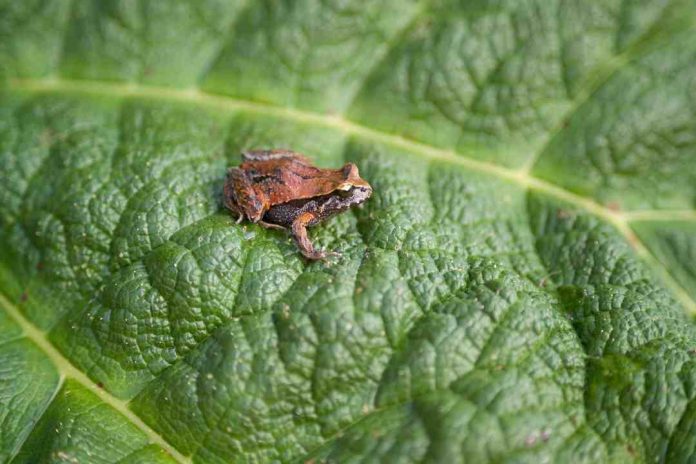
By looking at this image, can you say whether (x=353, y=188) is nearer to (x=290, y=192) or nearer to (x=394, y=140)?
(x=290, y=192)

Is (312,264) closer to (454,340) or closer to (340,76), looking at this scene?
(454,340)

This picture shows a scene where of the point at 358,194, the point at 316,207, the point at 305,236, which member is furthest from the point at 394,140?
the point at 305,236

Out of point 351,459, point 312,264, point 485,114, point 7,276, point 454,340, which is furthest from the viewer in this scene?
point 485,114

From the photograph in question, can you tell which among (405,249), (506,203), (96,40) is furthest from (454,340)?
(96,40)

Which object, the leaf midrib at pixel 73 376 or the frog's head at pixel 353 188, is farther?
the frog's head at pixel 353 188

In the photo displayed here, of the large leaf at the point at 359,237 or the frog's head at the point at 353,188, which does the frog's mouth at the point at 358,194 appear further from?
the large leaf at the point at 359,237

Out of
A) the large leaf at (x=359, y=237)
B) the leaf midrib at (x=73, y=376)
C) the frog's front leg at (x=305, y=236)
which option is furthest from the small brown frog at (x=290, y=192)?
the leaf midrib at (x=73, y=376)
